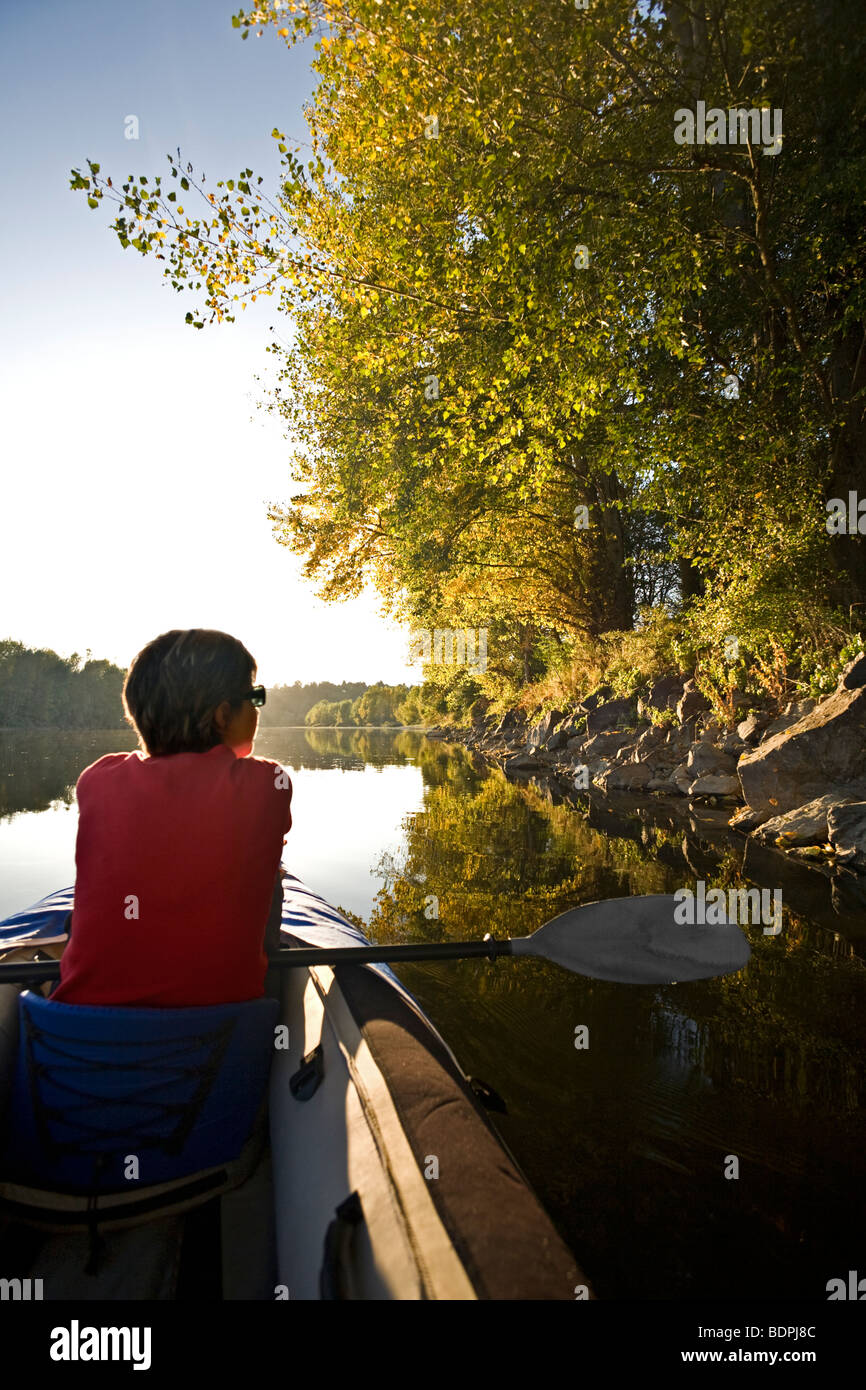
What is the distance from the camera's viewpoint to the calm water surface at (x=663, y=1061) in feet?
6.82

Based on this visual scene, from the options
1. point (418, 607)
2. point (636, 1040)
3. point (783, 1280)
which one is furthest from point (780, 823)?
point (418, 607)

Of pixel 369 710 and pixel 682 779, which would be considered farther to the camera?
pixel 369 710

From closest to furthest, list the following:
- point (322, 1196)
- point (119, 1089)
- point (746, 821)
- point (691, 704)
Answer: point (322, 1196) < point (119, 1089) < point (746, 821) < point (691, 704)

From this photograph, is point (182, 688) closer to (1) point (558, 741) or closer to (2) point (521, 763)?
(2) point (521, 763)

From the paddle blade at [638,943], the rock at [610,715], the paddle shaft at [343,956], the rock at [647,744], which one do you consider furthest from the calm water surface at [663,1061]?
the rock at [610,715]

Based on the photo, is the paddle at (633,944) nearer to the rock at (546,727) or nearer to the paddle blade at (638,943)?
the paddle blade at (638,943)

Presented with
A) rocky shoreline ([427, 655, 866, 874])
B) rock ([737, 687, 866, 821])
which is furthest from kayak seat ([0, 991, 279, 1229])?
rock ([737, 687, 866, 821])

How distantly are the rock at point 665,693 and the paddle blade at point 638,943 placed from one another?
39.4 ft

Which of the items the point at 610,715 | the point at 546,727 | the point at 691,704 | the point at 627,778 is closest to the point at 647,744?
the point at 627,778

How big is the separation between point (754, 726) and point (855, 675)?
2658mm

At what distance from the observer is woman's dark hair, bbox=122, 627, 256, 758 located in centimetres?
214

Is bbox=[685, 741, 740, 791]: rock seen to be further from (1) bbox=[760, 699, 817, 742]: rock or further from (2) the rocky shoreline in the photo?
(1) bbox=[760, 699, 817, 742]: rock

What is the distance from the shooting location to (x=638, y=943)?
10.2 ft
